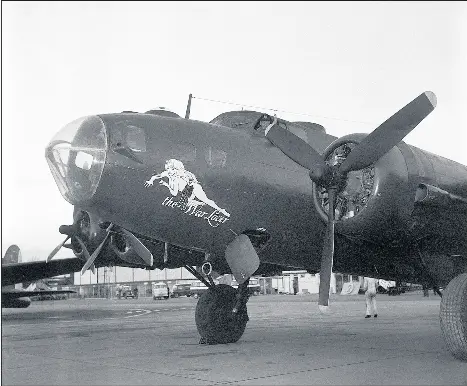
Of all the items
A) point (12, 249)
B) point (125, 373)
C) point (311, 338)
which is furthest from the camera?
point (12, 249)

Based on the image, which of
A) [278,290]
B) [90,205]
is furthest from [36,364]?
[278,290]

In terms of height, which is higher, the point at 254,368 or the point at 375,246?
the point at 375,246

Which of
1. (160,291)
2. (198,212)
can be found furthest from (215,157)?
(160,291)

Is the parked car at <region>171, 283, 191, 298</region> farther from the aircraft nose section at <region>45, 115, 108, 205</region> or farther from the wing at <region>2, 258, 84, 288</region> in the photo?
the aircraft nose section at <region>45, 115, 108, 205</region>

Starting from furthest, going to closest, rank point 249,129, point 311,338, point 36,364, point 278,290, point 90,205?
point 278,290 < point 311,338 < point 249,129 < point 36,364 < point 90,205

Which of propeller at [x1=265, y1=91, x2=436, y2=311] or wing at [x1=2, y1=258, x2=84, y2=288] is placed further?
wing at [x1=2, y1=258, x2=84, y2=288]

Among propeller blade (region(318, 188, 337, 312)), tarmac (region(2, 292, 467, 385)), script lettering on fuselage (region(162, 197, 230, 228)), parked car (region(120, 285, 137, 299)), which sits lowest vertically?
parked car (region(120, 285, 137, 299))

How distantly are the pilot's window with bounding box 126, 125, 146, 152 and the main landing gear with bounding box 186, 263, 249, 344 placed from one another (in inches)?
146

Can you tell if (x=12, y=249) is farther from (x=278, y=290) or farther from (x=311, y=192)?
(x=278, y=290)

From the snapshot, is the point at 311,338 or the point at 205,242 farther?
the point at 311,338

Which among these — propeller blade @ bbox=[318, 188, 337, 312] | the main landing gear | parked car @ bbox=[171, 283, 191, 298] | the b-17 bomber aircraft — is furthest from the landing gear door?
parked car @ bbox=[171, 283, 191, 298]

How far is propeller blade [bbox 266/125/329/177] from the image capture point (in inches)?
378

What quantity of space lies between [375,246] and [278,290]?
6192 centimetres

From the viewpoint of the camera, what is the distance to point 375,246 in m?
11.0
